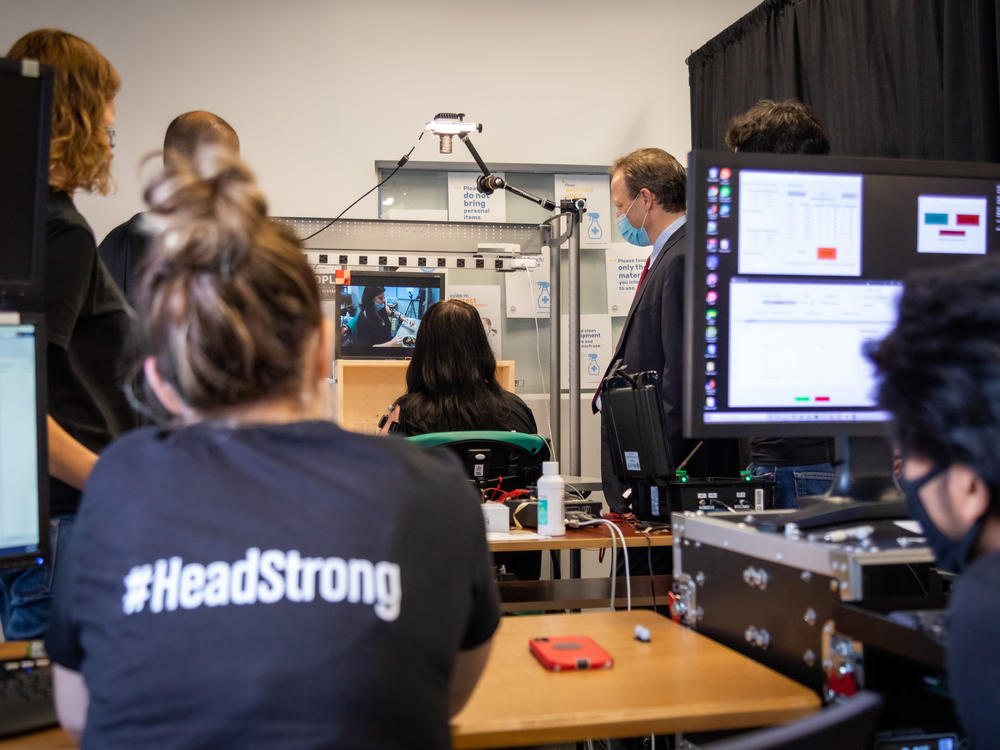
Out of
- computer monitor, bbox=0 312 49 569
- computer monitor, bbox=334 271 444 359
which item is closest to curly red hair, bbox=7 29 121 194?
computer monitor, bbox=0 312 49 569

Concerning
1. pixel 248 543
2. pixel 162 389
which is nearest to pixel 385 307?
pixel 162 389

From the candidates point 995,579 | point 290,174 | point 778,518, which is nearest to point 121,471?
point 995,579

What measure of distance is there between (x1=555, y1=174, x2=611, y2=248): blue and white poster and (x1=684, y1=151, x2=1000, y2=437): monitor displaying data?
3554mm

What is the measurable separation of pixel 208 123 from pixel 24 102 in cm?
133

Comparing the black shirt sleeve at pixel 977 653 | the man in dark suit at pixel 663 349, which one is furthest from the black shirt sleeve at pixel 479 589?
the man in dark suit at pixel 663 349

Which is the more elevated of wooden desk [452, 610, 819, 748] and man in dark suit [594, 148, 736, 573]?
man in dark suit [594, 148, 736, 573]

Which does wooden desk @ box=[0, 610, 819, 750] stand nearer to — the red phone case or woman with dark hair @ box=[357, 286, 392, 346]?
the red phone case

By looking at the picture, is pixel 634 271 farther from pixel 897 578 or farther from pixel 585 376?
pixel 897 578

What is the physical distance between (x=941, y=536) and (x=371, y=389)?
11.9 feet

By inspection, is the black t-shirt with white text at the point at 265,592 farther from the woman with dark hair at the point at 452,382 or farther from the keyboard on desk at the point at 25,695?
the woman with dark hair at the point at 452,382

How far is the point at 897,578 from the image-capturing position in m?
1.17

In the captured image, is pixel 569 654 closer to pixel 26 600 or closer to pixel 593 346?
pixel 26 600

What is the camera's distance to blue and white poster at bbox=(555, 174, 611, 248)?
495 centimetres

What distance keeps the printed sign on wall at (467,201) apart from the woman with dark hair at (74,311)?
3.33m
